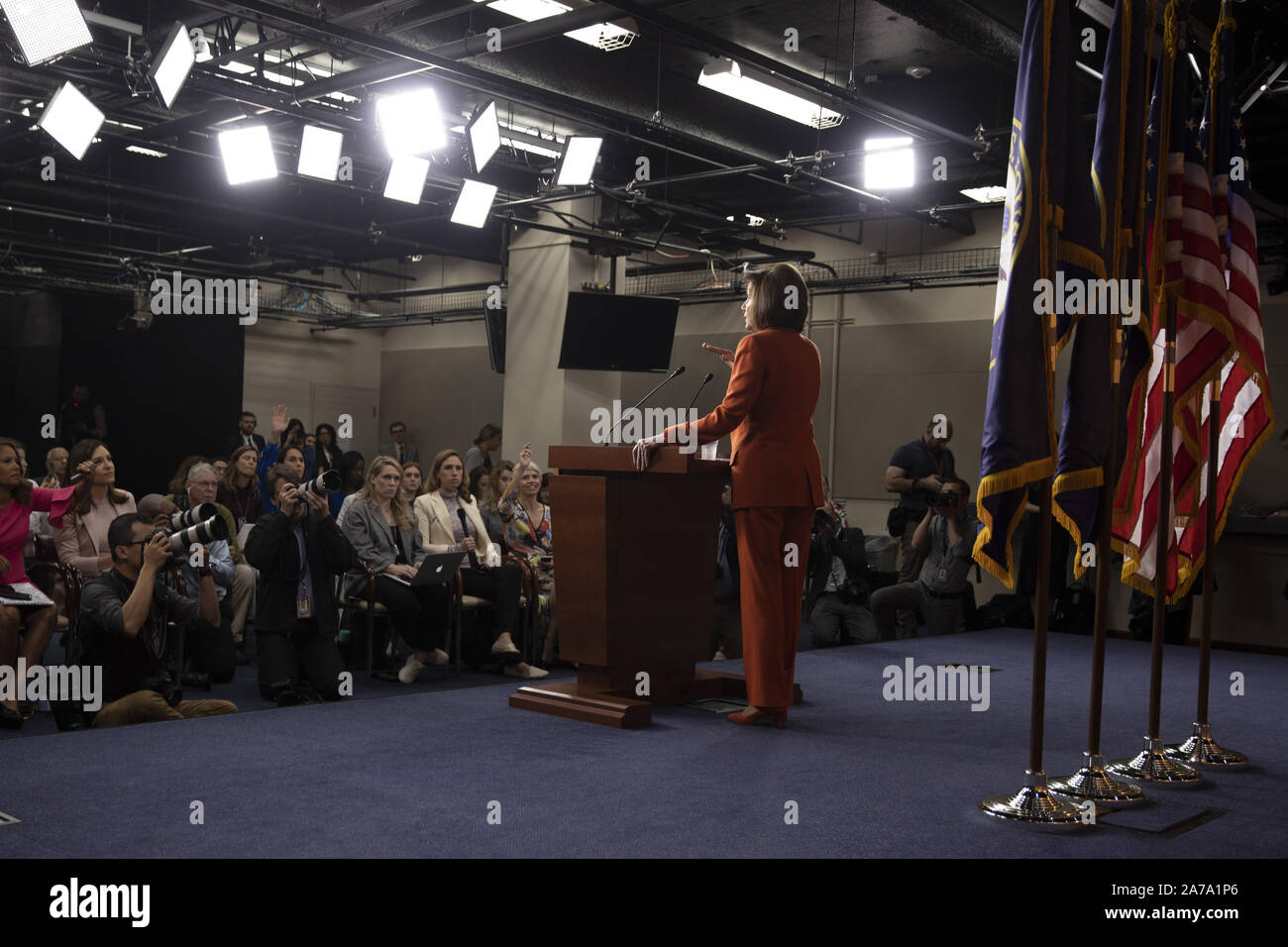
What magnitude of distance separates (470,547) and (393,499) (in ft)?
1.58

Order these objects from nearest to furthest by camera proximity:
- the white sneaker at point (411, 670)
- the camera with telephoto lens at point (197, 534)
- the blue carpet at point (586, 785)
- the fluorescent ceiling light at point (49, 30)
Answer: the blue carpet at point (586, 785) < the camera with telephoto lens at point (197, 534) < the fluorescent ceiling light at point (49, 30) < the white sneaker at point (411, 670)

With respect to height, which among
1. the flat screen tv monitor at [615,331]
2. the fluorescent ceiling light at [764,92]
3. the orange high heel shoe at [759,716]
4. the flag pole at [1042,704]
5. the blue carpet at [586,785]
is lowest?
the blue carpet at [586,785]

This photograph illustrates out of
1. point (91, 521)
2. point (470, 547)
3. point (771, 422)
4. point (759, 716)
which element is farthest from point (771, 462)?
point (91, 521)

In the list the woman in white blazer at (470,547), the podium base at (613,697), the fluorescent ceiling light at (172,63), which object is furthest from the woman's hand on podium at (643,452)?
the fluorescent ceiling light at (172,63)

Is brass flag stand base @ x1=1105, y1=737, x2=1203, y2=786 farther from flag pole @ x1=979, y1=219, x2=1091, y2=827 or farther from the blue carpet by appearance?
flag pole @ x1=979, y1=219, x2=1091, y2=827

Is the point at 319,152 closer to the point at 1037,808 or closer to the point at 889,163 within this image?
the point at 889,163

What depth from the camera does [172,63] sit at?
649 centimetres

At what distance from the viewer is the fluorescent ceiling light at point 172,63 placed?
6.39 meters

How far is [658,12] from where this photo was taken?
6.17 meters

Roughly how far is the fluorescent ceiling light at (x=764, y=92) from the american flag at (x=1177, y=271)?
433cm

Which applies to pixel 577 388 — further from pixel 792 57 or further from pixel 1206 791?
pixel 1206 791

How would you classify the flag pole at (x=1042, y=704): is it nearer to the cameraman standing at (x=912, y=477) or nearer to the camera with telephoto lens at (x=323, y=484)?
the camera with telephoto lens at (x=323, y=484)

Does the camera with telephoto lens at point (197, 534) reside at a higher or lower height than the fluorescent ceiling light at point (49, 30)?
lower
